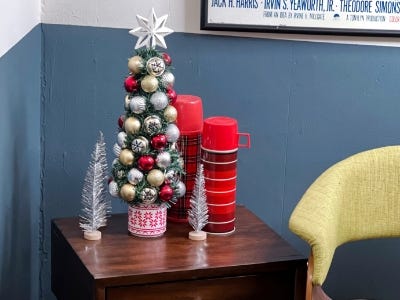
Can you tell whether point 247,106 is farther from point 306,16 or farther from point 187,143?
point 187,143

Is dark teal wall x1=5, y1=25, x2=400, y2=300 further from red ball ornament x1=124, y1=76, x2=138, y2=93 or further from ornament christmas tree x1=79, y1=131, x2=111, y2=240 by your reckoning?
red ball ornament x1=124, y1=76, x2=138, y2=93

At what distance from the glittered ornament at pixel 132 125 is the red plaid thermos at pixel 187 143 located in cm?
16

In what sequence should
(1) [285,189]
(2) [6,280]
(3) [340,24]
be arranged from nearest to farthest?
(2) [6,280] < (3) [340,24] < (1) [285,189]

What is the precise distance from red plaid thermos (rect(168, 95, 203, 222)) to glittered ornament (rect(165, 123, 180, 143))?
0.35 feet

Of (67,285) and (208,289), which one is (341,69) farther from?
(67,285)

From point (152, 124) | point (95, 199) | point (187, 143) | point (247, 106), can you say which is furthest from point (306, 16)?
point (95, 199)

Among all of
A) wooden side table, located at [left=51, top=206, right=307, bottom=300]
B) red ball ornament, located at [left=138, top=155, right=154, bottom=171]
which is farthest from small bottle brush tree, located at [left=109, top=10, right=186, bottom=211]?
wooden side table, located at [left=51, top=206, right=307, bottom=300]

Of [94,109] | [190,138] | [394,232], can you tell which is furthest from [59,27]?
[394,232]

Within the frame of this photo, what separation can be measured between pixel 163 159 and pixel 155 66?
199mm

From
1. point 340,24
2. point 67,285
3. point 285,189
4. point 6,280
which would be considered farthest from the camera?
point 285,189

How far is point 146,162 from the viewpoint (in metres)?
1.69

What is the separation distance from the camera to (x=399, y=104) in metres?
2.17

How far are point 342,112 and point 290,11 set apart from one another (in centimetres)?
31

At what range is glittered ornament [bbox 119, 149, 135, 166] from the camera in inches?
67.1
